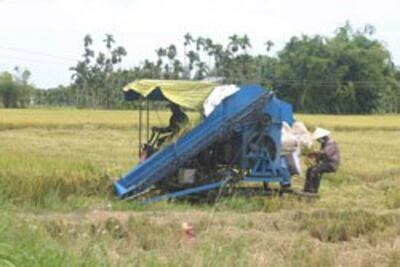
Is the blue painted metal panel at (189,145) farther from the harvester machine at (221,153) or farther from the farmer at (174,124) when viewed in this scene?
the farmer at (174,124)

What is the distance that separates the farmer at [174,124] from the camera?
1345cm

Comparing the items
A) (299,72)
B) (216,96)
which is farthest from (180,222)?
(299,72)

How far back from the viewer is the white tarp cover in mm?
12453

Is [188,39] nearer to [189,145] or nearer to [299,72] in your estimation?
[299,72]

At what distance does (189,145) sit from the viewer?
12.3 metres

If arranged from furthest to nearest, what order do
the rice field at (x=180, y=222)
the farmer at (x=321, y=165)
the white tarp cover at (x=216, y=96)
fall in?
the farmer at (x=321, y=165) → the white tarp cover at (x=216, y=96) → the rice field at (x=180, y=222)

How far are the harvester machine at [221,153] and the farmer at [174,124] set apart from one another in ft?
2.18

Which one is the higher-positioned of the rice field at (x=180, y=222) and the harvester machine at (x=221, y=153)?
the harvester machine at (x=221, y=153)

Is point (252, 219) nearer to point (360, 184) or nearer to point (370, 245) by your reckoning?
point (370, 245)

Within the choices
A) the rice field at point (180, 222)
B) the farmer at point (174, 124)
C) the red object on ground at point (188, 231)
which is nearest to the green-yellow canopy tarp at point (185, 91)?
the farmer at point (174, 124)

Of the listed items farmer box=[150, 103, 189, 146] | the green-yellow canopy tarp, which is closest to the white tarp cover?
the green-yellow canopy tarp

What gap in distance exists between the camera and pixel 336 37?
78312 mm

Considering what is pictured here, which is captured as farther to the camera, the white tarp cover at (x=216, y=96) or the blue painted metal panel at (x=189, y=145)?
the white tarp cover at (x=216, y=96)

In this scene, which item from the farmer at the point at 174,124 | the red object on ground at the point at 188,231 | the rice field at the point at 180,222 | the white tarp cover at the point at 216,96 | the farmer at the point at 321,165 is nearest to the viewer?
the rice field at the point at 180,222
